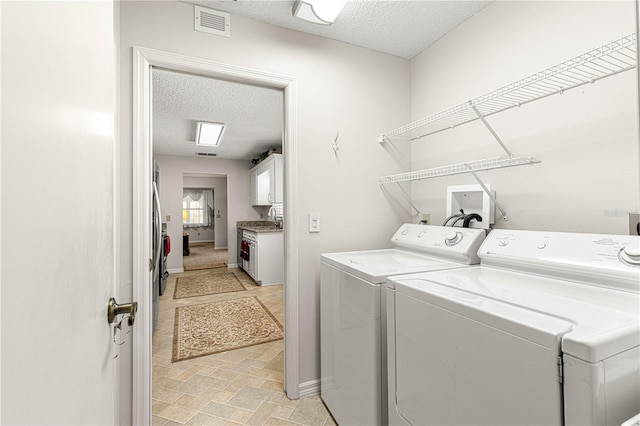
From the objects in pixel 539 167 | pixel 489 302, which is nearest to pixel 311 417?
pixel 489 302

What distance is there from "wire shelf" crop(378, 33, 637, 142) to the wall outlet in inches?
22.0

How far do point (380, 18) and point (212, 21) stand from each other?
41.7 inches

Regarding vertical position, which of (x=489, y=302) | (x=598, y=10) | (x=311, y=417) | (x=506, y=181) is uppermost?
(x=598, y=10)

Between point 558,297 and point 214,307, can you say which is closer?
point 558,297

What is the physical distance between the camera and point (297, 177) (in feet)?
6.36

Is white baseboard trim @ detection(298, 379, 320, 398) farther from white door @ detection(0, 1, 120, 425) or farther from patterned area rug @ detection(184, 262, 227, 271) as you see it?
patterned area rug @ detection(184, 262, 227, 271)

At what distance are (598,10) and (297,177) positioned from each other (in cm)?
169

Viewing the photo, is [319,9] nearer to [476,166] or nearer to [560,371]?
[476,166]

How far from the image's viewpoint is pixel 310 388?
1.94 m

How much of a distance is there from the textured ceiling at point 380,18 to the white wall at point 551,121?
0.12 meters

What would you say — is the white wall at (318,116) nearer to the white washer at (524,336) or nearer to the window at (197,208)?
the white washer at (524,336)

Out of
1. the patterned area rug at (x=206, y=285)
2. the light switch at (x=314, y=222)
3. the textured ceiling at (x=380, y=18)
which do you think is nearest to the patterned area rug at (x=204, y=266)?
the patterned area rug at (x=206, y=285)

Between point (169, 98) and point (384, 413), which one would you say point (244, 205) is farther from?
point (384, 413)

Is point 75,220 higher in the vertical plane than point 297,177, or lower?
lower
